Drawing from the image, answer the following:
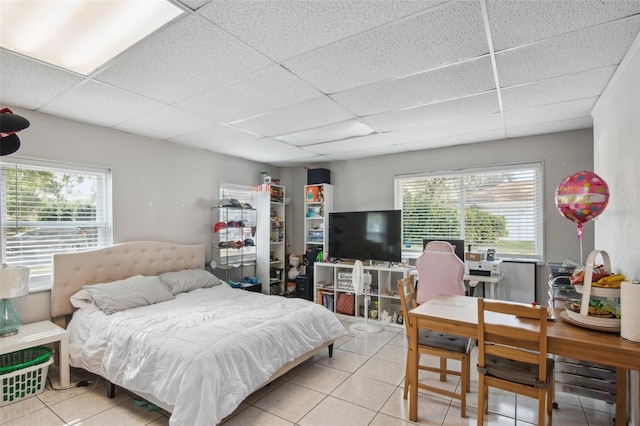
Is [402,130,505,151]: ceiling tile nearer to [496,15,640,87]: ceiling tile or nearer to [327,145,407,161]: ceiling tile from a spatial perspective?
[327,145,407,161]: ceiling tile

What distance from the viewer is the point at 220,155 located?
5051 mm

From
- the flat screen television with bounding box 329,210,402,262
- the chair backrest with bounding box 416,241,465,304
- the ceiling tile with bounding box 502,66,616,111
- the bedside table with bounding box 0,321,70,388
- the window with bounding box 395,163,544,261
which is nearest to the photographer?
the ceiling tile with bounding box 502,66,616,111

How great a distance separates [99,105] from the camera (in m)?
2.96

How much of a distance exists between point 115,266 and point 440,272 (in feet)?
11.7

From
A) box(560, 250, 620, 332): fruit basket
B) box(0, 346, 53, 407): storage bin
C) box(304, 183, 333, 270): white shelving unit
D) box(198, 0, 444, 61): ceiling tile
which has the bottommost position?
box(0, 346, 53, 407): storage bin

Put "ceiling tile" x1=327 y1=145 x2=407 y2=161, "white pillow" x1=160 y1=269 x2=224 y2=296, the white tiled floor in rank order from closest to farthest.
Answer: the white tiled floor, "white pillow" x1=160 y1=269 x2=224 y2=296, "ceiling tile" x1=327 y1=145 x2=407 y2=161

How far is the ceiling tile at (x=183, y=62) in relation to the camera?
1.87 meters

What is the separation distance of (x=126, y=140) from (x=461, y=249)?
4.37m

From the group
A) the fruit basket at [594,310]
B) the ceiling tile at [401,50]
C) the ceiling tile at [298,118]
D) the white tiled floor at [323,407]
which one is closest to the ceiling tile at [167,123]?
the ceiling tile at [298,118]

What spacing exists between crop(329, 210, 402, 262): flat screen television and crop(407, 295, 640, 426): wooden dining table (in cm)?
176

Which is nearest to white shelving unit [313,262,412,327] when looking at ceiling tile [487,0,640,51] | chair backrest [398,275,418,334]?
chair backrest [398,275,418,334]

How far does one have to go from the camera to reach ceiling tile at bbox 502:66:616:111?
95.9 inches

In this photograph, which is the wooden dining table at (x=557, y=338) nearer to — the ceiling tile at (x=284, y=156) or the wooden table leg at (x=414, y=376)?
the wooden table leg at (x=414, y=376)

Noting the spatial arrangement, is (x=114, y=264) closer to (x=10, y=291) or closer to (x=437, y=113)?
(x=10, y=291)
